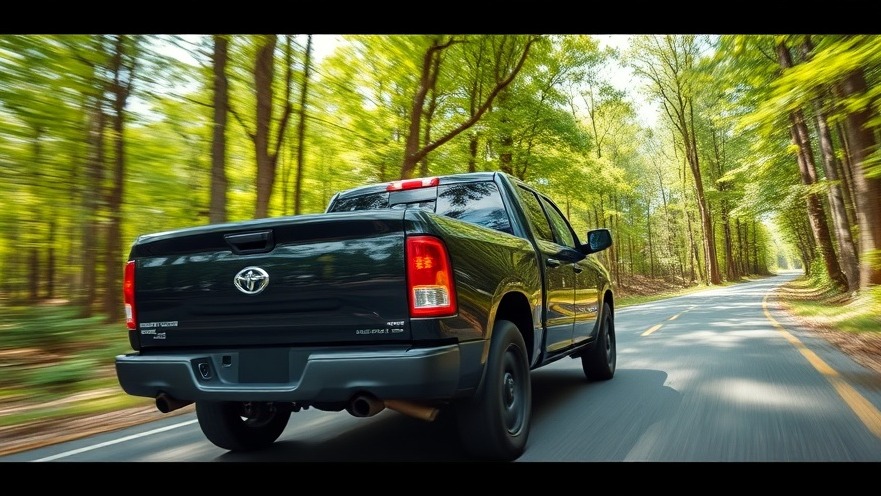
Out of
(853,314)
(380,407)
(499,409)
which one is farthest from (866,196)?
(380,407)

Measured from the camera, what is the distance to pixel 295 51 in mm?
15500

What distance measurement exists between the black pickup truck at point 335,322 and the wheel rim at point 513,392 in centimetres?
1

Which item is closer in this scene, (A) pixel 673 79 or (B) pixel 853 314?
Answer: (B) pixel 853 314

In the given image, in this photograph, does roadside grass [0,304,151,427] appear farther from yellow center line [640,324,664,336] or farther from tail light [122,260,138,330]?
yellow center line [640,324,664,336]

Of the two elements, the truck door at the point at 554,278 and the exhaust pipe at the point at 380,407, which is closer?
the exhaust pipe at the point at 380,407

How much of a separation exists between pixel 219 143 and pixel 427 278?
27.5 ft

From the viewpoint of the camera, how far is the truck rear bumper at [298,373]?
2.77 m

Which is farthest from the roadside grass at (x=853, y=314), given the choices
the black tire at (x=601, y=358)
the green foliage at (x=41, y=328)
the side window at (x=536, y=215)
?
the green foliage at (x=41, y=328)

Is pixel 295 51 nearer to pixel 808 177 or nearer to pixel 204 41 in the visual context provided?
pixel 204 41

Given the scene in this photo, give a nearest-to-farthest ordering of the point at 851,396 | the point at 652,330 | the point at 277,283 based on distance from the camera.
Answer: the point at 277,283 < the point at 851,396 < the point at 652,330

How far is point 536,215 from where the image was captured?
17.2 ft

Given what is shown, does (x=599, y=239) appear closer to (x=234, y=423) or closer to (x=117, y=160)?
(x=234, y=423)

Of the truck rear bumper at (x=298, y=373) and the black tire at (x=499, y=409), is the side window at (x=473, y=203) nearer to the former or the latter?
the black tire at (x=499, y=409)
